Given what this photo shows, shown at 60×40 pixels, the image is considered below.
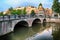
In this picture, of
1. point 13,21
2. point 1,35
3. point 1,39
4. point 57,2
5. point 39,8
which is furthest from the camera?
point 39,8

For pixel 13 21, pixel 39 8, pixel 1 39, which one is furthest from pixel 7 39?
pixel 39 8

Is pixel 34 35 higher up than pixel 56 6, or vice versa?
pixel 56 6

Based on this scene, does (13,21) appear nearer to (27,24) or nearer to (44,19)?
(27,24)

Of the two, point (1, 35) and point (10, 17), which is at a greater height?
point (10, 17)

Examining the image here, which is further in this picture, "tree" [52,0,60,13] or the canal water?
"tree" [52,0,60,13]

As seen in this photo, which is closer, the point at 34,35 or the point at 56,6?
the point at 34,35

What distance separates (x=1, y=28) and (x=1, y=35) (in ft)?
3.91

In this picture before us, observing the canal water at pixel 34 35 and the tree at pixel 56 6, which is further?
the tree at pixel 56 6

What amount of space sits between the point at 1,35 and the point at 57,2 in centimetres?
4797

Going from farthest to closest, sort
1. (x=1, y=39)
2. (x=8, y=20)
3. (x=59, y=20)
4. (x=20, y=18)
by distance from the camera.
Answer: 1. (x=59, y=20)
2. (x=20, y=18)
3. (x=8, y=20)
4. (x=1, y=39)

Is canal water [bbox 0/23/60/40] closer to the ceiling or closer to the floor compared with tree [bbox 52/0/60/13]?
closer to the floor

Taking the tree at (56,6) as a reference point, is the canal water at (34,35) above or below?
below

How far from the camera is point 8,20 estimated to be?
108 ft

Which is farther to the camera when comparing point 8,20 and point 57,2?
point 57,2
